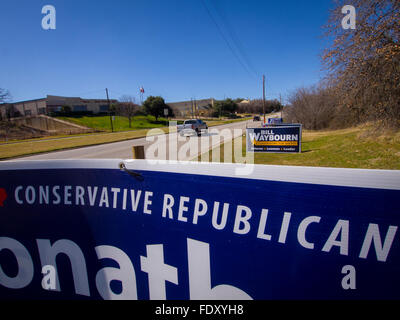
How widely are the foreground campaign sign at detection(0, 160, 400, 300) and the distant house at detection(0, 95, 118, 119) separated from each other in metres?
71.7

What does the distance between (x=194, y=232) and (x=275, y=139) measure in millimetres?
10179

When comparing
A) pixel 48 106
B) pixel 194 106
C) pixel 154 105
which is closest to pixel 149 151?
pixel 154 105

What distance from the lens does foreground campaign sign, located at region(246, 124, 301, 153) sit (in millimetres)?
10172

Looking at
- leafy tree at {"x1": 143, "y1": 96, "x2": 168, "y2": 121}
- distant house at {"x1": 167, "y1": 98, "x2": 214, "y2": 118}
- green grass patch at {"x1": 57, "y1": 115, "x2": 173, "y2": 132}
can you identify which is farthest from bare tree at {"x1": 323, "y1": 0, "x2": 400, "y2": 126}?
distant house at {"x1": 167, "y1": 98, "x2": 214, "y2": 118}

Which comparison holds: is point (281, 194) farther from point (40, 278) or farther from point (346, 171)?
point (40, 278)

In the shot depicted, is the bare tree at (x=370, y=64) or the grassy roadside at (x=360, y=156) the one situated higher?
the bare tree at (x=370, y=64)

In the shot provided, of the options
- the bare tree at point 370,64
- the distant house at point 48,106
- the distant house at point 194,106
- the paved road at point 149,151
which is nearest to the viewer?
the bare tree at point 370,64

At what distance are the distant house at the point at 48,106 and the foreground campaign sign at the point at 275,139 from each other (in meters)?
67.1

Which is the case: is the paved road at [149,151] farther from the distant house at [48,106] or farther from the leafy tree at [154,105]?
the distant house at [48,106]

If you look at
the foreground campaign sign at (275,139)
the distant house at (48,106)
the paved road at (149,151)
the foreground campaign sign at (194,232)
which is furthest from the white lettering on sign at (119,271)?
the distant house at (48,106)

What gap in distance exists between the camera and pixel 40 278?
1.48 metres

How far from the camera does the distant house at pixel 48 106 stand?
59594 millimetres

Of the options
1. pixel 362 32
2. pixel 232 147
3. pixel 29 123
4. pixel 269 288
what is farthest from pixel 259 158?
pixel 29 123

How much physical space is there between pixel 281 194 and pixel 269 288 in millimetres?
518
